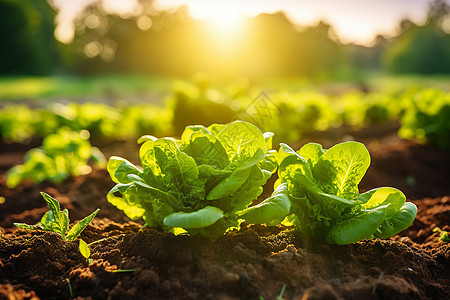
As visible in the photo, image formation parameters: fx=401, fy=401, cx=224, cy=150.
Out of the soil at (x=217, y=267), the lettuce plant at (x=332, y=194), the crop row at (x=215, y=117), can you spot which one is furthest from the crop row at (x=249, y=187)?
the crop row at (x=215, y=117)

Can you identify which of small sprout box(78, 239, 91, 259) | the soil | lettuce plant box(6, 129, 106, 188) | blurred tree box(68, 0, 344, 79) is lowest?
the soil

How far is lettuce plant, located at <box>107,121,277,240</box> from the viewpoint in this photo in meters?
2.25

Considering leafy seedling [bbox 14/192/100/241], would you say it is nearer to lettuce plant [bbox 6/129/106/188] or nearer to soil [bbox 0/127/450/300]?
soil [bbox 0/127/450/300]

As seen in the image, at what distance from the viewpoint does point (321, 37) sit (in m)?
43.3

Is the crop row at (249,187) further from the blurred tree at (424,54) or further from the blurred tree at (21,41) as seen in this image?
the blurred tree at (424,54)

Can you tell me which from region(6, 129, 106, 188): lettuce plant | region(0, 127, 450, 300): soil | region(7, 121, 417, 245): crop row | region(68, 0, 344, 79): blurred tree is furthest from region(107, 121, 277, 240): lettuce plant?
region(68, 0, 344, 79): blurred tree

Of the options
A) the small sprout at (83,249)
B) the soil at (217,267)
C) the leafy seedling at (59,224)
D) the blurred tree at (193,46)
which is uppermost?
the blurred tree at (193,46)

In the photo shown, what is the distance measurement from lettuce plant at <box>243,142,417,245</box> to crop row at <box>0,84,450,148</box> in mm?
3231

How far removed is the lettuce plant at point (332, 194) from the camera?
2332 millimetres

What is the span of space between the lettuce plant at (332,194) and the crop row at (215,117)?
323 cm

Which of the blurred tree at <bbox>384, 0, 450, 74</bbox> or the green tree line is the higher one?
Answer: the green tree line

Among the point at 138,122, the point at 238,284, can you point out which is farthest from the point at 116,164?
the point at 138,122

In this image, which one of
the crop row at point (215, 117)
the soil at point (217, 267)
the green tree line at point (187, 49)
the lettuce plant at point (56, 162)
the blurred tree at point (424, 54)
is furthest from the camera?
the blurred tree at point (424, 54)

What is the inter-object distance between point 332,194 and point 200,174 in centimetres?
81
